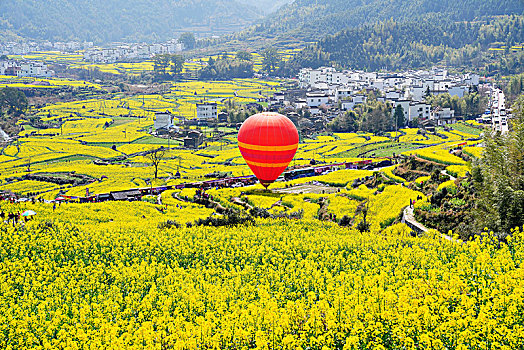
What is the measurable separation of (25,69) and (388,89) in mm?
104803

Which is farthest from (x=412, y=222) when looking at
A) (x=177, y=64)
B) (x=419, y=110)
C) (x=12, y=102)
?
(x=177, y=64)

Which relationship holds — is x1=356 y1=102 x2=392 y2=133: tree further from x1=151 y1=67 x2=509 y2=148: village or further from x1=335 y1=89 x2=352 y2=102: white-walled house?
x1=335 y1=89 x2=352 y2=102: white-walled house

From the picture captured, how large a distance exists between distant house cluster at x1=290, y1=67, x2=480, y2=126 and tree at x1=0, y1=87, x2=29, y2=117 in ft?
172

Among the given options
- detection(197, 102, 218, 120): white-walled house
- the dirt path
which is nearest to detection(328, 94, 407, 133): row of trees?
detection(197, 102, 218, 120): white-walled house

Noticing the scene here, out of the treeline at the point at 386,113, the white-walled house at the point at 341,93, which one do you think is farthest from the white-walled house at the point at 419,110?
the white-walled house at the point at 341,93

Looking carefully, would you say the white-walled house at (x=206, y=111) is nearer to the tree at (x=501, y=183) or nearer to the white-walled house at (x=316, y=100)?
the white-walled house at (x=316, y=100)

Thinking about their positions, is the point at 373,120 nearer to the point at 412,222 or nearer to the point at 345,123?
the point at 345,123

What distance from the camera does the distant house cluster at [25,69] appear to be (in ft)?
505

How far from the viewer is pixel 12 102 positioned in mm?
106562

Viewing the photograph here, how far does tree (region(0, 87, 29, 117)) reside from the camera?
345 feet

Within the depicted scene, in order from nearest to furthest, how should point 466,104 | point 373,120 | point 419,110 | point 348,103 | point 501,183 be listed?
point 501,183
point 373,120
point 419,110
point 466,104
point 348,103

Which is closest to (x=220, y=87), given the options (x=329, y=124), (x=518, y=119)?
(x=329, y=124)

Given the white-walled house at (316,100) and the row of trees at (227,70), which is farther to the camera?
the row of trees at (227,70)

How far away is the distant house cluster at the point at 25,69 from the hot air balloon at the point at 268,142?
133637 millimetres
